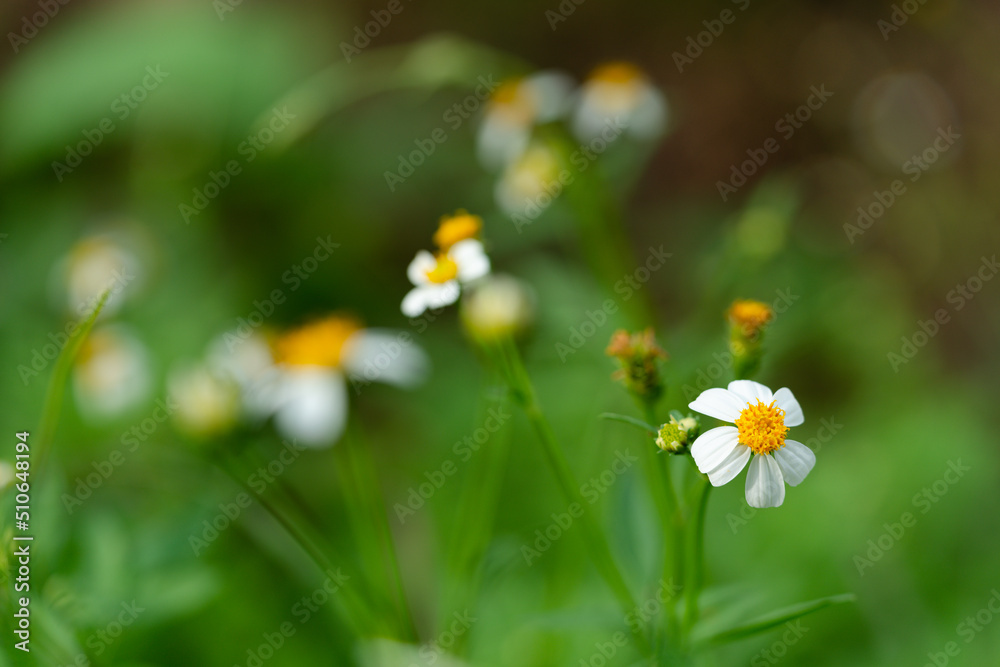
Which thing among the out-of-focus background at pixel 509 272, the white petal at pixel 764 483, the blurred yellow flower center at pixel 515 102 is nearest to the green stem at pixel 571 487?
the out-of-focus background at pixel 509 272

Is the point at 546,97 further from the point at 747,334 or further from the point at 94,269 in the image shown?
the point at 94,269

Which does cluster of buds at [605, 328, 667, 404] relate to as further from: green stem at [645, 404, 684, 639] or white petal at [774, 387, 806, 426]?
white petal at [774, 387, 806, 426]

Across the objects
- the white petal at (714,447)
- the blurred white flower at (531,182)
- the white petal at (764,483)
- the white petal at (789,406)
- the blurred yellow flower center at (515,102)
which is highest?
the blurred yellow flower center at (515,102)

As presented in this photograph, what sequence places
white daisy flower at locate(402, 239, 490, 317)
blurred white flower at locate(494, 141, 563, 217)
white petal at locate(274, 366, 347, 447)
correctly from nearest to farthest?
white daisy flower at locate(402, 239, 490, 317) < white petal at locate(274, 366, 347, 447) < blurred white flower at locate(494, 141, 563, 217)

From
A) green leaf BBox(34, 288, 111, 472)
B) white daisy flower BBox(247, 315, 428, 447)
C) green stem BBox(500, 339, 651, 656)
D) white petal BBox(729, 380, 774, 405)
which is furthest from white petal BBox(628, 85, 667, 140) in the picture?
green leaf BBox(34, 288, 111, 472)

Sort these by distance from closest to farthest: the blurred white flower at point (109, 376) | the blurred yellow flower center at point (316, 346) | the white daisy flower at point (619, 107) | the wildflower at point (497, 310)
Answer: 1. the wildflower at point (497, 310)
2. the blurred yellow flower center at point (316, 346)
3. the white daisy flower at point (619, 107)
4. the blurred white flower at point (109, 376)

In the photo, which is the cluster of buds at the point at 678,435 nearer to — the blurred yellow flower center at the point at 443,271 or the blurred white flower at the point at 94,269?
the blurred yellow flower center at the point at 443,271

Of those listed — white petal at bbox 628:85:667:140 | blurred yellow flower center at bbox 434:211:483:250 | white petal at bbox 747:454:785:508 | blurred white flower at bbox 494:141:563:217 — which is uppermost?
white petal at bbox 628:85:667:140

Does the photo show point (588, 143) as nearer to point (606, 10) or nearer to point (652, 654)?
point (652, 654)
